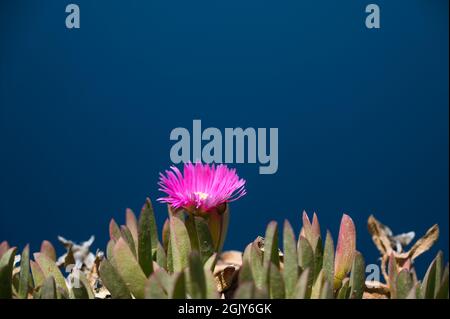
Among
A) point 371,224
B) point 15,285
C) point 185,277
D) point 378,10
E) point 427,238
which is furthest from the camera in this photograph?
point 378,10

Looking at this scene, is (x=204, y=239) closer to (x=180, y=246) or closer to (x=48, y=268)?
(x=180, y=246)

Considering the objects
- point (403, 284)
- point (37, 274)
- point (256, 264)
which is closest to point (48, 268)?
point (37, 274)

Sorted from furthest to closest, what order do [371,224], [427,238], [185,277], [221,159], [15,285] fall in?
[221,159]
[371,224]
[427,238]
[15,285]
[185,277]

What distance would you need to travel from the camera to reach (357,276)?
0.62 m

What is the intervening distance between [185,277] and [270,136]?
1.77 m

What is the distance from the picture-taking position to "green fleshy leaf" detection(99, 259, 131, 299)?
564 mm

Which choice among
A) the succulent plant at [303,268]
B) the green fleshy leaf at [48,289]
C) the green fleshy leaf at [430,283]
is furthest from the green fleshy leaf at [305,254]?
the green fleshy leaf at [48,289]

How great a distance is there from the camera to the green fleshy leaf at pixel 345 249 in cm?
65

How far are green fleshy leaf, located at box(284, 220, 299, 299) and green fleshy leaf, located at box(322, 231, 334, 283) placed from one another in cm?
7

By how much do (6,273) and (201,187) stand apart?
0.23 metres

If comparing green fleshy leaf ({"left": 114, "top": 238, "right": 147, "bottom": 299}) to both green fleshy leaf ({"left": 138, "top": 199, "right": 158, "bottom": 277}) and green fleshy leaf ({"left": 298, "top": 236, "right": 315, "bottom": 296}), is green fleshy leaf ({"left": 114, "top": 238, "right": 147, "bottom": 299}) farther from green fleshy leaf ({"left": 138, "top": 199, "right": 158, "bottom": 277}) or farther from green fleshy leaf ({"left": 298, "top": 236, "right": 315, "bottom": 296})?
green fleshy leaf ({"left": 298, "top": 236, "right": 315, "bottom": 296})
